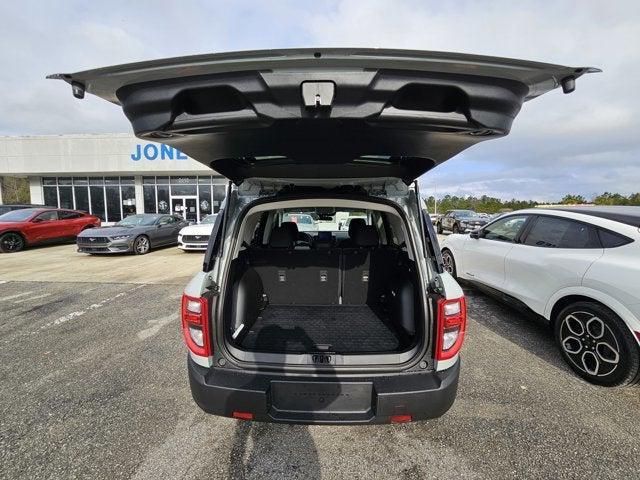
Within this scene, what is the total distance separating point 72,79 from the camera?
4.23 feet

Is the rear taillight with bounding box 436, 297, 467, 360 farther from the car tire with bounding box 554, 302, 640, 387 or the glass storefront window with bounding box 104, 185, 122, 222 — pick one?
the glass storefront window with bounding box 104, 185, 122, 222

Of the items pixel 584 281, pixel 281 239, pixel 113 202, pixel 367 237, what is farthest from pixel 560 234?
pixel 113 202

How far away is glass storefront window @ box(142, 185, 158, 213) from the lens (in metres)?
20.7

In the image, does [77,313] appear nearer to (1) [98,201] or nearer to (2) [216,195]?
(2) [216,195]

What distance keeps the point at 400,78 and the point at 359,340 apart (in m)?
1.93

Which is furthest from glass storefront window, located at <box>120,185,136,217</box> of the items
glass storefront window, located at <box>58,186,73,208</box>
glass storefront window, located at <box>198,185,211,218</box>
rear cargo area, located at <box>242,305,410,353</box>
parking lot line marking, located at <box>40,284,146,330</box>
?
rear cargo area, located at <box>242,305,410,353</box>

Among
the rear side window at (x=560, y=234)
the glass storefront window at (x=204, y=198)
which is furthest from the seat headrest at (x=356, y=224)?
the glass storefront window at (x=204, y=198)

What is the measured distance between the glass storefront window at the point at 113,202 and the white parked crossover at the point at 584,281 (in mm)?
23189

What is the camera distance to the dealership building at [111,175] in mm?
19062

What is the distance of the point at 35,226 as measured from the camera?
35.6 feet

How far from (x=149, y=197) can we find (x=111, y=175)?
2728 millimetres

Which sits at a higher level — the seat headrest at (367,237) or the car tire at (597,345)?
the seat headrest at (367,237)

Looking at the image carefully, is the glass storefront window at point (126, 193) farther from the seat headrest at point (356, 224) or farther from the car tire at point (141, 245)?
the seat headrest at point (356, 224)

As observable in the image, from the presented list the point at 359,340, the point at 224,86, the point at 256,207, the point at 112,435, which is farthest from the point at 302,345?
Result: the point at 224,86
